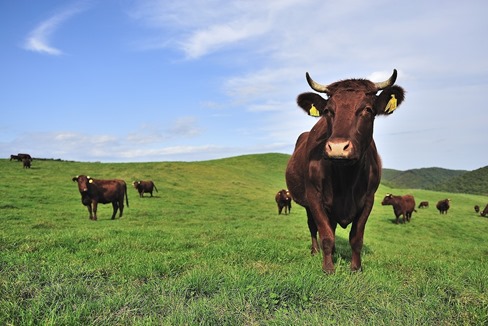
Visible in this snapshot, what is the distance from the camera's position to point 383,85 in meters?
5.54

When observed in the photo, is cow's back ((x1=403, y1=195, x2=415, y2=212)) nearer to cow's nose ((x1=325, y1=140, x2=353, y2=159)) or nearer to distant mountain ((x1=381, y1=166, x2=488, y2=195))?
cow's nose ((x1=325, y1=140, x2=353, y2=159))

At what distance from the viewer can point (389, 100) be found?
5770 mm

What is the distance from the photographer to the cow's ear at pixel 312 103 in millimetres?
6023

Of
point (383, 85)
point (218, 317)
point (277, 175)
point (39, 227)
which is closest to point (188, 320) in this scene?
point (218, 317)

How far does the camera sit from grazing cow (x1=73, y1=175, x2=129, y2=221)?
20.2 m

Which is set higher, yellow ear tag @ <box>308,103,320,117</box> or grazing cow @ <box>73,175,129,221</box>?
yellow ear tag @ <box>308,103,320,117</box>

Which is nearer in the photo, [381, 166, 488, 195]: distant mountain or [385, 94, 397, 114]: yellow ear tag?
[385, 94, 397, 114]: yellow ear tag

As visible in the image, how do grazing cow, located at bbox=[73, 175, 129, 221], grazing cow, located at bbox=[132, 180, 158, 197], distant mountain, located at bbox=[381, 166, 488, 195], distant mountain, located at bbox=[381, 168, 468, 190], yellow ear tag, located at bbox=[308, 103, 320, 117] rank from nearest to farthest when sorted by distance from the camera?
yellow ear tag, located at bbox=[308, 103, 320, 117] → grazing cow, located at bbox=[73, 175, 129, 221] → grazing cow, located at bbox=[132, 180, 158, 197] → distant mountain, located at bbox=[381, 166, 488, 195] → distant mountain, located at bbox=[381, 168, 468, 190]

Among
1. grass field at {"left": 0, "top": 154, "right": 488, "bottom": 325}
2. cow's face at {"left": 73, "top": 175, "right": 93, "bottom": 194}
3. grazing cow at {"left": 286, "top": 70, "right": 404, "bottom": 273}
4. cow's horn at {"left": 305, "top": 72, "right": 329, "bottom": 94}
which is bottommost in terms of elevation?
grass field at {"left": 0, "top": 154, "right": 488, "bottom": 325}

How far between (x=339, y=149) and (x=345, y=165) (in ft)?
2.25

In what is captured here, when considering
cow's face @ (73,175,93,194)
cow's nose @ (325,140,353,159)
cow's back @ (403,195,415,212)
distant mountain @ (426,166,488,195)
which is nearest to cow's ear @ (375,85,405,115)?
cow's nose @ (325,140,353,159)

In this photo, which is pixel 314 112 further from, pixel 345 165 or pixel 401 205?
pixel 401 205

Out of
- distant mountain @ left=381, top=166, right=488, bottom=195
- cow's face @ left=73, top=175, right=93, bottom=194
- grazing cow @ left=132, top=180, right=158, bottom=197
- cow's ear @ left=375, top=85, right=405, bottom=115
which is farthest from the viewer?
distant mountain @ left=381, top=166, right=488, bottom=195

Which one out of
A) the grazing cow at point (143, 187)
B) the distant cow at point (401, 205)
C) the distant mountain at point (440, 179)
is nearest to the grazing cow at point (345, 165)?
the distant cow at point (401, 205)
